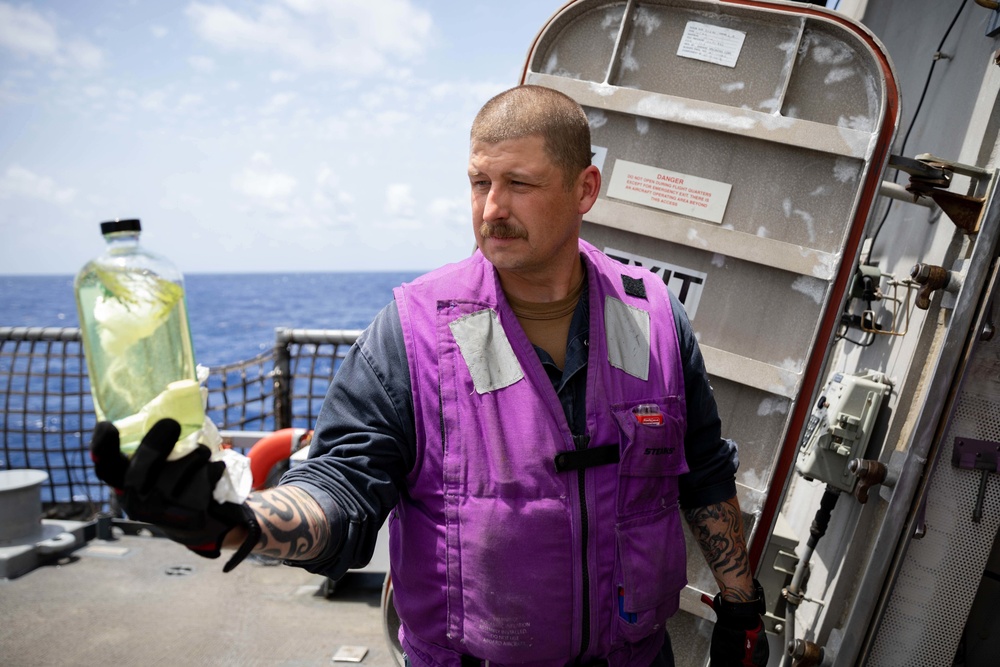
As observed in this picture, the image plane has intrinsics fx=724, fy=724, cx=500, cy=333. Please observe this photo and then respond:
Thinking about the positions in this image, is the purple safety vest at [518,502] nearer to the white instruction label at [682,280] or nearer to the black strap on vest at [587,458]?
the black strap on vest at [587,458]

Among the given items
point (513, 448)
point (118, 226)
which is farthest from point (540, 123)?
point (118, 226)

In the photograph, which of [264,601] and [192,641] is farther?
[264,601]

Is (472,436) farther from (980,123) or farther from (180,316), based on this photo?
(980,123)

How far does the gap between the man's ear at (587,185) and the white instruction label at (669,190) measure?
92 cm

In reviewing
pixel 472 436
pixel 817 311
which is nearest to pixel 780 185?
pixel 817 311

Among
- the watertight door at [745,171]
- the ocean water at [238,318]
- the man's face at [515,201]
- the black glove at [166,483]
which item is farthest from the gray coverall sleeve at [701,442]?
the ocean water at [238,318]

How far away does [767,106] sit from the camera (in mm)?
2889

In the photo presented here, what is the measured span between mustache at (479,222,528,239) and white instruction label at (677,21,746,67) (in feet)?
5.02

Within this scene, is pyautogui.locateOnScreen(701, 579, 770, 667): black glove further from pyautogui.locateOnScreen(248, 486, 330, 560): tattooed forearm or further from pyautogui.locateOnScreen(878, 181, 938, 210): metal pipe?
pyautogui.locateOnScreen(878, 181, 938, 210): metal pipe

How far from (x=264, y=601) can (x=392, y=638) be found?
190cm

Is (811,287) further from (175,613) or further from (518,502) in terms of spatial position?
(175,613)

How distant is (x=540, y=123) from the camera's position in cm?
199

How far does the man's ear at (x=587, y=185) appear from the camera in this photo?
2.12 m

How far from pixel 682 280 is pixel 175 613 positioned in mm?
3729
